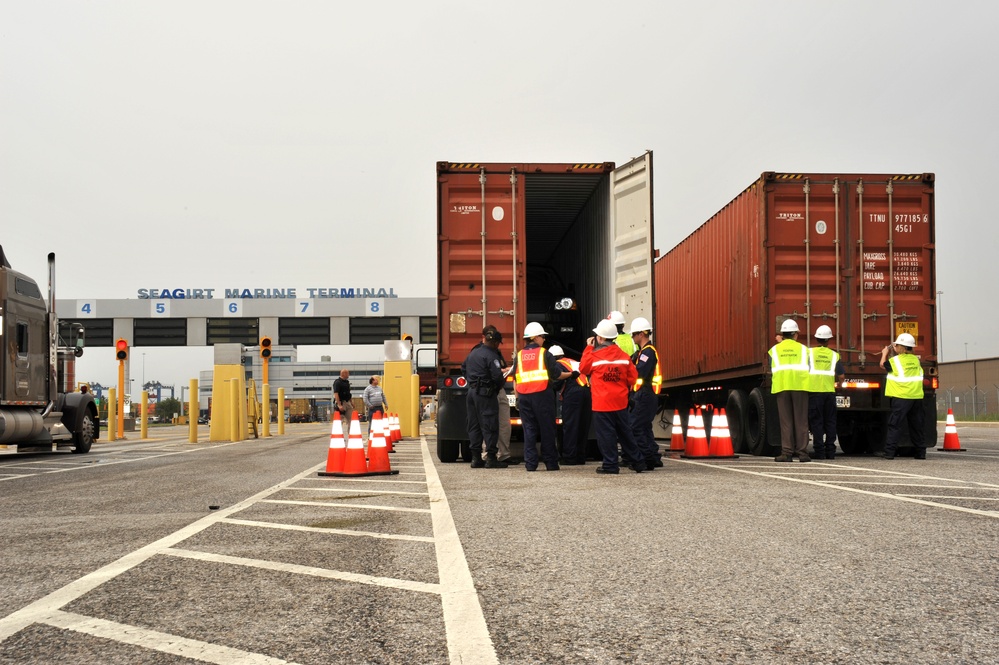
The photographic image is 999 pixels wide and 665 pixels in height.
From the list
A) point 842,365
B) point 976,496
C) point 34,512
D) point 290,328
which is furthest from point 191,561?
point 290,328

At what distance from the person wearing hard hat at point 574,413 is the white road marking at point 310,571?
704cm

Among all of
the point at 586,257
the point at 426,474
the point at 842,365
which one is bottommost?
the point at 426,474

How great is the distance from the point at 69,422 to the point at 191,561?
14.0 metres

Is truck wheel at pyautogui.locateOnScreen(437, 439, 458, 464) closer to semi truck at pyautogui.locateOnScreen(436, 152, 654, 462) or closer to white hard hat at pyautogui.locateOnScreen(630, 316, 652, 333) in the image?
semi truck at pyautogui.locateOnScreen(436, 152, 654, 462)

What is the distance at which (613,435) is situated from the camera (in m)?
10.5

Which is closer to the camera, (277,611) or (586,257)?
(277,611)

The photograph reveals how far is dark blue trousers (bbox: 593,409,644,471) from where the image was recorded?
34.1 ft

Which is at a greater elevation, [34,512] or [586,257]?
[586,257]

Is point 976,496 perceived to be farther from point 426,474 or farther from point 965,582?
point 426,474

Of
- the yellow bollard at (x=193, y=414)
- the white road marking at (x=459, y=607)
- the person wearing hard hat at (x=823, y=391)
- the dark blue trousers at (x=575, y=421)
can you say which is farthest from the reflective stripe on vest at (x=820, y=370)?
the yellow bollard at (x=193, y=414)

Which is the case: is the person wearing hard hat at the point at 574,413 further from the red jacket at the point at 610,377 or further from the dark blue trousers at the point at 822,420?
the dark blue trousers at the point at 822,420

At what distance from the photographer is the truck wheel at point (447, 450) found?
1261cm

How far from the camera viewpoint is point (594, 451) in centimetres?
1259

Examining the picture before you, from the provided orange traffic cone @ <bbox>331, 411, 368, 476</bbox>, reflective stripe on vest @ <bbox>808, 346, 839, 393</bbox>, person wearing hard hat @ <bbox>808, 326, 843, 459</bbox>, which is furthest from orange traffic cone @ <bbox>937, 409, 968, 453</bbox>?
orange traffic cone @ <bbox>331, 411, 368, 476</bbox>
